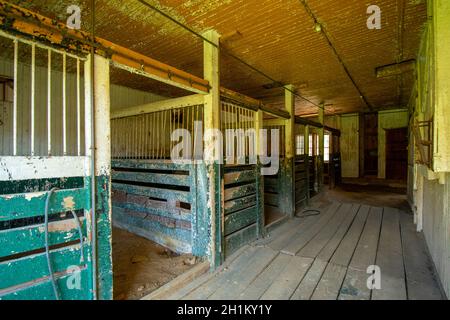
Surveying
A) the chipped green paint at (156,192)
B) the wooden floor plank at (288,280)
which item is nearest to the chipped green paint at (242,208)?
the chipped green paint at (156,192)

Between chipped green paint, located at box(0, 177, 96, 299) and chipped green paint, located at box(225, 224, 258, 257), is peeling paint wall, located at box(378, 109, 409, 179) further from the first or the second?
chipped green paint, located at box(0, 177, 96, 299)

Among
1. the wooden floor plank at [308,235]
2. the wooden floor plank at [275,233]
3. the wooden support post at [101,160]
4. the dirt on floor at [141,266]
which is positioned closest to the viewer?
the wooden support post at [101,160]

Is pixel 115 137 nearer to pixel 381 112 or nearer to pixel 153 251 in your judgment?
pixel 153 251

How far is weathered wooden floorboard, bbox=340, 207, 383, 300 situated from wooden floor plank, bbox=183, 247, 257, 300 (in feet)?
3.08

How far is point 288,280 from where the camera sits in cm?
223

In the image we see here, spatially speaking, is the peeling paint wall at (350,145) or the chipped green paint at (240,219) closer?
the chipped green paint at (240,219)

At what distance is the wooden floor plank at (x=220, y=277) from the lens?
2.05 metres

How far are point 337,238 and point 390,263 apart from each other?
0.79 metres

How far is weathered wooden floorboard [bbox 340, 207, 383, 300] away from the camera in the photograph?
6.59ft

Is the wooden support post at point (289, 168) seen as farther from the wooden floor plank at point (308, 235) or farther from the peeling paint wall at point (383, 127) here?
the peeling paint wall at point (383, 127)

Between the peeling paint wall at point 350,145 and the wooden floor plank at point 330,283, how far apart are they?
24.1ft

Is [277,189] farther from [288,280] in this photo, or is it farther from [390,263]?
[288,280]

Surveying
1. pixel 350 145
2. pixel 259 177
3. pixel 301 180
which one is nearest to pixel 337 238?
pixel 259 177
